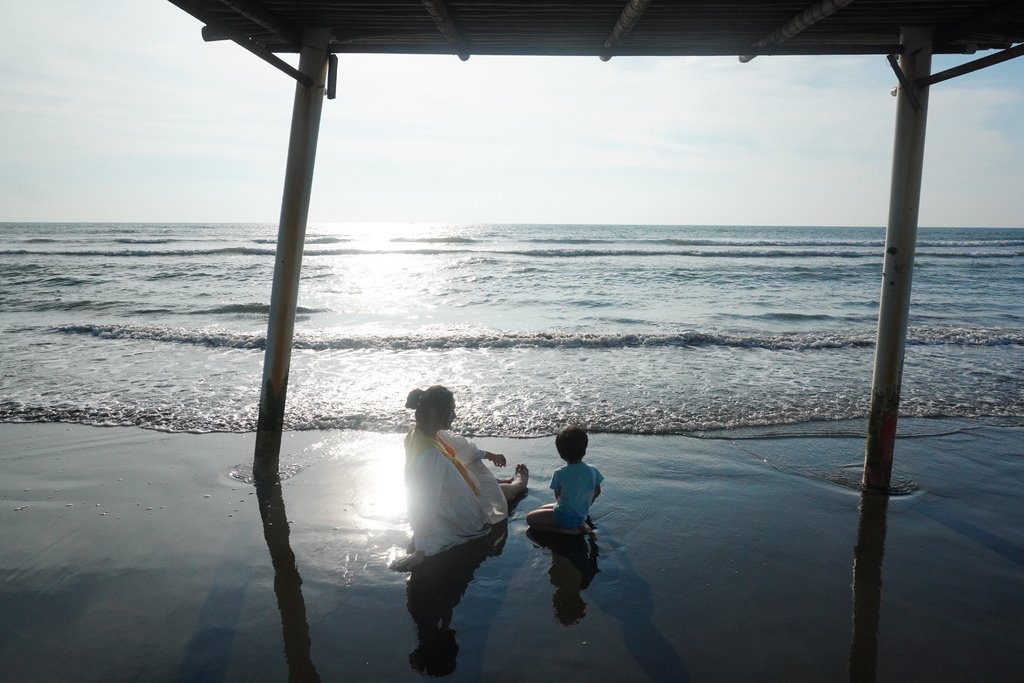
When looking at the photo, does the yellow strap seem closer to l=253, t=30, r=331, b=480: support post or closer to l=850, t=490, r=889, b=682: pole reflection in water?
l=253, t=30, r=331, b=480: support post

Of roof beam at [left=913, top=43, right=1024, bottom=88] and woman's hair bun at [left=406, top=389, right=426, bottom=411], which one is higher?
roof beam at [left=913, top=43, right=1024, bottom=88]

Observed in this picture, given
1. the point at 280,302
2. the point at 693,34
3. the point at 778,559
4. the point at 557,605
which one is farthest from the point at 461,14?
the point at 778,559

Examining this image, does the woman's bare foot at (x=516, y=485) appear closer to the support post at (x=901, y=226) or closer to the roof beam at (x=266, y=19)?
the support post at (x=901, y=226)

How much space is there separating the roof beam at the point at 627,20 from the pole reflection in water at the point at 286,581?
391 cm

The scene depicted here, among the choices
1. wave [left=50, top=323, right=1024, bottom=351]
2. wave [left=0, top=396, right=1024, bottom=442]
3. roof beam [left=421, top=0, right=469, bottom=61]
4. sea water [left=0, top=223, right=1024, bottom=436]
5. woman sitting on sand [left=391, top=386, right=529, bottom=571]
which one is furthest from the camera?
wave [left=50, top=323, right=1024, bottom=351]

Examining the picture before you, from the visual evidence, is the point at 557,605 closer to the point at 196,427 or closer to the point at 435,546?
the point at 435,546

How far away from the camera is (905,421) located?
7348mm

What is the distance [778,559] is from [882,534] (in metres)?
0.96

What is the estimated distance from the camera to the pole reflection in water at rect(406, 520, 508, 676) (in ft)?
9.95

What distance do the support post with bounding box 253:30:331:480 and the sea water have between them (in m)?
2.21

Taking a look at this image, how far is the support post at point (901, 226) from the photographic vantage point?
438 centimetres

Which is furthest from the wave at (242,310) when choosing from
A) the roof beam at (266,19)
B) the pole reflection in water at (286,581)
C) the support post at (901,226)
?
the support post at (901,226)

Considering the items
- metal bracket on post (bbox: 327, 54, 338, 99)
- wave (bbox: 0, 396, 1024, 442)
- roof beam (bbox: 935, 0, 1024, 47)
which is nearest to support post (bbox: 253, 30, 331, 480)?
metal bracket on post (bbox: 327, 54, 338, 99)

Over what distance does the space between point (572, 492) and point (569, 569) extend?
1.86 feet
